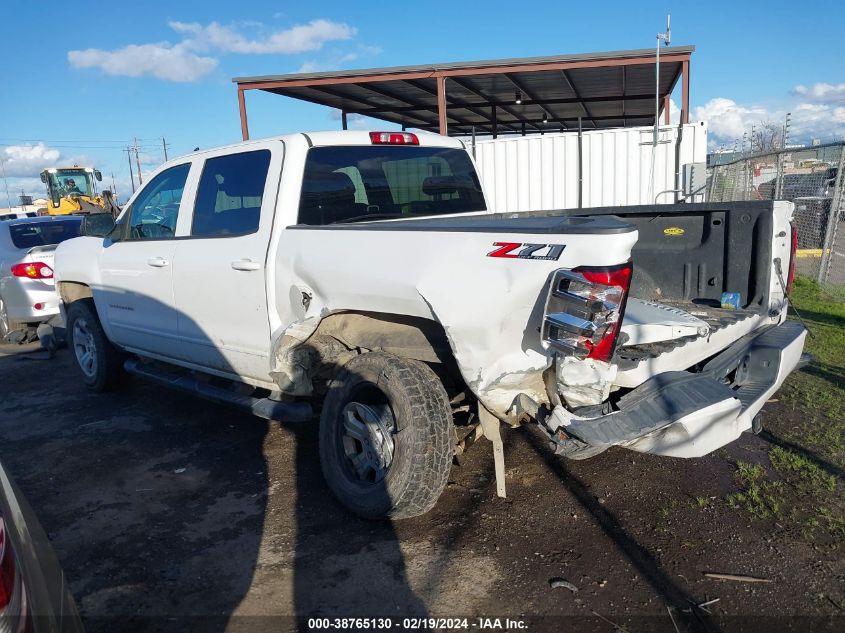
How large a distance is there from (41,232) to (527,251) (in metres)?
8.82

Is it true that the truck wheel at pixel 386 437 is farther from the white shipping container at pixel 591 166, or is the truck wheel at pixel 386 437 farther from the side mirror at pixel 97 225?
the white shipping container at pixel 591 166

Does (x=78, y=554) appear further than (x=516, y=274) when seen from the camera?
Yes

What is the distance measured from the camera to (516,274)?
2.85m

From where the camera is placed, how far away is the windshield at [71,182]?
32.4 meters

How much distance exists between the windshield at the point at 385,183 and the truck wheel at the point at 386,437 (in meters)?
1.12

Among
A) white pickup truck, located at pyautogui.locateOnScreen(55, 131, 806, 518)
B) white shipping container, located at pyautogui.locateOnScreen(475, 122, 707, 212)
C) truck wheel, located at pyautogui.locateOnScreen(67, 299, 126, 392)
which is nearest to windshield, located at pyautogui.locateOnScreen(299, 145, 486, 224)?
white pickup truck, located at pyautogui.locateOnScreen(55, 131, 806, 518)

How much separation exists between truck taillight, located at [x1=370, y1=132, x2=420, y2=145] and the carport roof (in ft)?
24.8

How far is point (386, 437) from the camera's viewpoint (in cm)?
356

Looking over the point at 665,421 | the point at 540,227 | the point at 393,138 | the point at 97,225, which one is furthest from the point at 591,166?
the point at 665,421

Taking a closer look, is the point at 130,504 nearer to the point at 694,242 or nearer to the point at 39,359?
the point at 694,242

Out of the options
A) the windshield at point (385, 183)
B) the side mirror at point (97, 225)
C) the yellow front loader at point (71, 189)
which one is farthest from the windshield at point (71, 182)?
the windshield at point (385, 183)

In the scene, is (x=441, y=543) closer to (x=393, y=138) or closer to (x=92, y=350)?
(x=393, y=138)

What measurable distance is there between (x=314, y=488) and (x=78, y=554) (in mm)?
1325

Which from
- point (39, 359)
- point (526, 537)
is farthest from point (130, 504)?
point (39, 359)
